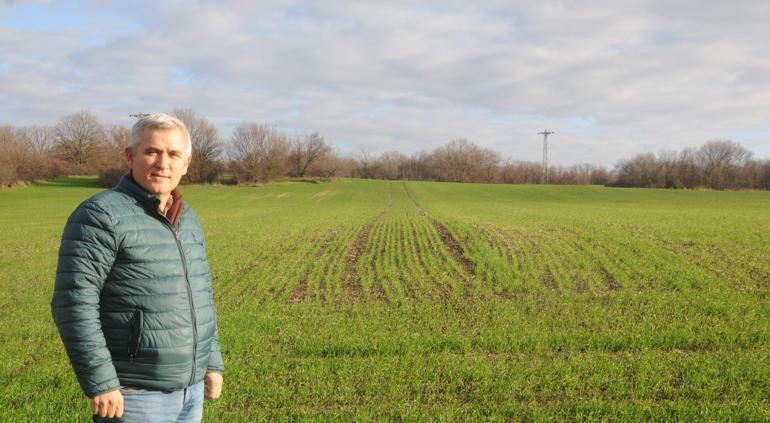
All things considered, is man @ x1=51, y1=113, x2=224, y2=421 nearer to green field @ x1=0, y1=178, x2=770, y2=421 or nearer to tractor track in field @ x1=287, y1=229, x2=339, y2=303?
green field @ x1=0, y1=178, x2=770, y2=421

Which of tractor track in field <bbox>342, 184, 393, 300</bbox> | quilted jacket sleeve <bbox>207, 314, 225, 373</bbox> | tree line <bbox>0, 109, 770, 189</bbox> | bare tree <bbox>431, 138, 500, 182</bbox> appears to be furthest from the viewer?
bare tree <bbox>431, 138, 500, 182</bbox>

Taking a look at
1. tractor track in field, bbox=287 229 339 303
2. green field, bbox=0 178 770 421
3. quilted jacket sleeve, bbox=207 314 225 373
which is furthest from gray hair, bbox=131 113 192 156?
tractor track in field, bbox=287 229 339 303

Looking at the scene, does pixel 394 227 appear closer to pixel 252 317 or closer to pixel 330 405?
pixel 252 317

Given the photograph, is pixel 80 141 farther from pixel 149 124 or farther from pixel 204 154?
pixel 149 124

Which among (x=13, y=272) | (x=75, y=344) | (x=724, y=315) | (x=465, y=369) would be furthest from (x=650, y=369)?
(x=13, y=272)

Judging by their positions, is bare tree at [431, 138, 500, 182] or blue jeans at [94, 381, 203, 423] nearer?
blue jeans at [94, 381, 203, 423]

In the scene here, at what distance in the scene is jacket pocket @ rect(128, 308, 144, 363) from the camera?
256cm

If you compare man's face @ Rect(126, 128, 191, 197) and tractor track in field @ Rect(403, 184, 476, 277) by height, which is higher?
man's face @ Rect(126, 128, 191, 197)

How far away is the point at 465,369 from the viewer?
21.7 ft

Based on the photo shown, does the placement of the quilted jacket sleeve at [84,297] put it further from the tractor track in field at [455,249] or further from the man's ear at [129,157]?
the tractor track in field at [455,249]

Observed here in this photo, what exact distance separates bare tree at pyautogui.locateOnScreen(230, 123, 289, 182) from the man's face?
80.2 meters

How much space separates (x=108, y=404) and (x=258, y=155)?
284 feet

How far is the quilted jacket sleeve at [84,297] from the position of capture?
2.40 metres

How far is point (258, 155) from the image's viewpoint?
86000 mm
